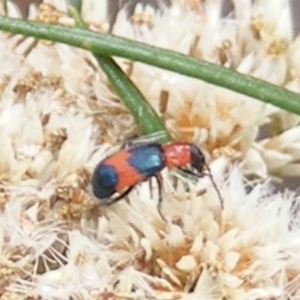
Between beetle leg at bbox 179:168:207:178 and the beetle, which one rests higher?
the beetle

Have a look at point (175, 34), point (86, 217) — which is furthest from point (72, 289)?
point (175, 34)

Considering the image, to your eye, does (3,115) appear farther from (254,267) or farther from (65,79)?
(254,267)
